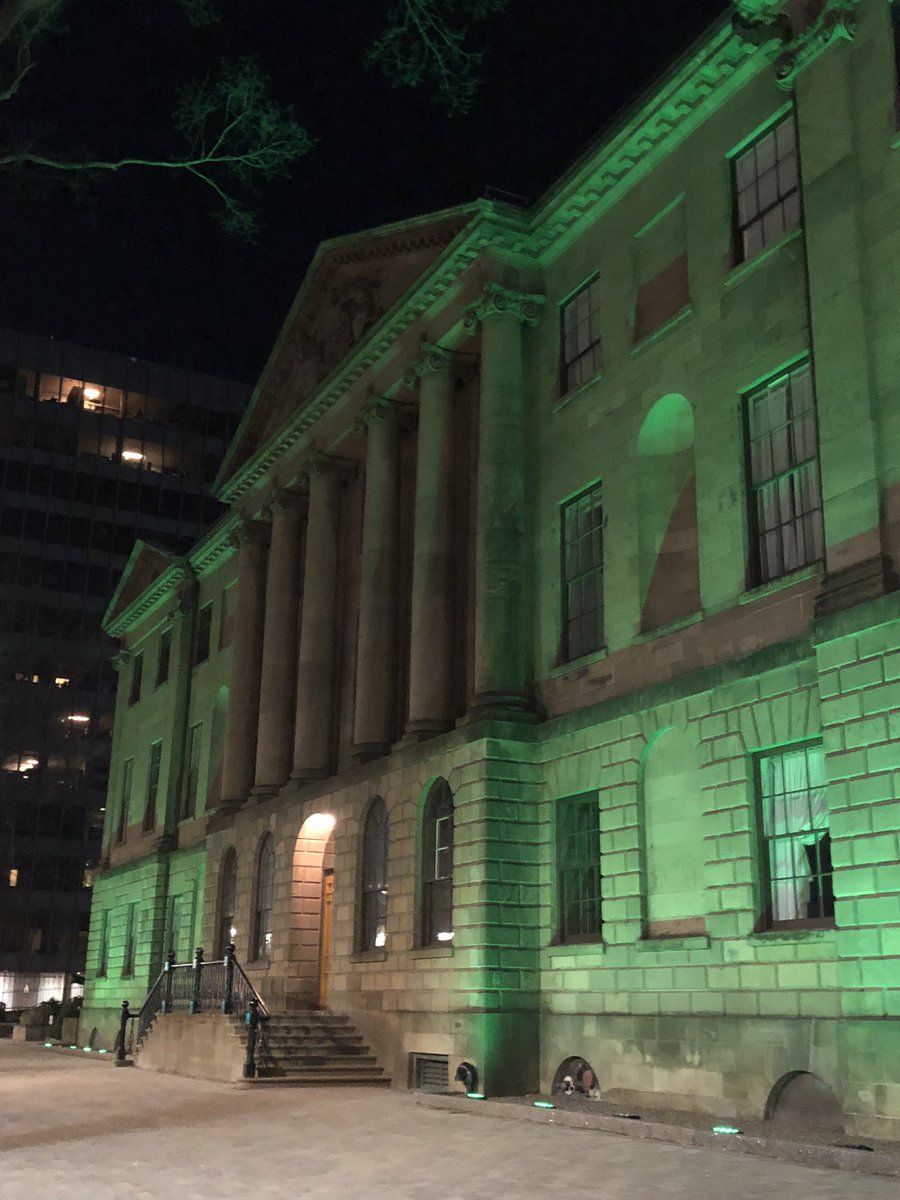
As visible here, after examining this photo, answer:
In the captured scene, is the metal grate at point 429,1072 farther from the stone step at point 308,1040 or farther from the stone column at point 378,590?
the stone column at point 378,590

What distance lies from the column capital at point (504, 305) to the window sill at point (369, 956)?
12970mm

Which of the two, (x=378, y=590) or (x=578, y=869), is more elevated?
(x=378, y=590)

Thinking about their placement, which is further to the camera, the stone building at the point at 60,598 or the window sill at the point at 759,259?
the stone building at the point at 60,598

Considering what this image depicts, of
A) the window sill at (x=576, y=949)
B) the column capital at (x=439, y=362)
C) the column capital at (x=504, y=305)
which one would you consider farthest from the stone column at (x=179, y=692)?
the window sill at (x=576, y=949)

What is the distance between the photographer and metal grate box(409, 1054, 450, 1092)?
73.5ft

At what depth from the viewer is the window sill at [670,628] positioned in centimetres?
1953

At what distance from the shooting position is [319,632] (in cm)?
3123

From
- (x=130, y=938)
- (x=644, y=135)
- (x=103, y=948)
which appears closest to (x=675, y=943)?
(x=644, y=135)

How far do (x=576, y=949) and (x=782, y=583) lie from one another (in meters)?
7.29

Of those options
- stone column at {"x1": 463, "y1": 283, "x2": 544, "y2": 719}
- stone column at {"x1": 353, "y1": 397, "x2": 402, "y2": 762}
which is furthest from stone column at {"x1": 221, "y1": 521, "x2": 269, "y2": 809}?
stone column at {"x1": 463, "y1": 283, "x2": 544, "y2": 719}

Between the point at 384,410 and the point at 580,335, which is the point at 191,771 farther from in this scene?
the point at 580,335

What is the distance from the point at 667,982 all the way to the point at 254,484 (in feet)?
72.7

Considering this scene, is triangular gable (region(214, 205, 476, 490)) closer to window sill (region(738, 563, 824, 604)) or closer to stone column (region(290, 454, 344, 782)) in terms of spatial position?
stone column (region(290, 454, 344, 782))

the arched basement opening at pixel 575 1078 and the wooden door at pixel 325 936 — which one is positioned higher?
the wooden door at pixel 325 936
